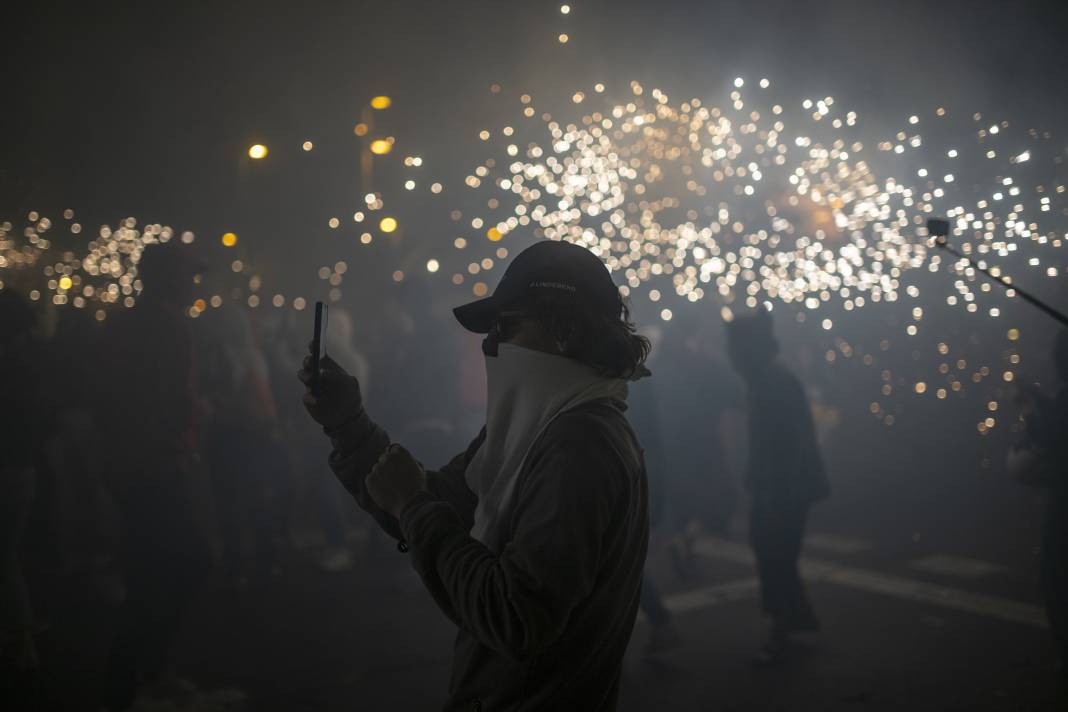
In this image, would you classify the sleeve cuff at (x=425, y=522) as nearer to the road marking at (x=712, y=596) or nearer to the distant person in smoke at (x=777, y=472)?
the distant person in smoke at (x=777, y=472)

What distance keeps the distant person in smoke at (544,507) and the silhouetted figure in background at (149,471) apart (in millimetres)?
2960

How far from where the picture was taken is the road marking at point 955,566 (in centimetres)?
708

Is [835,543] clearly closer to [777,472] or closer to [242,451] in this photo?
[777,472]

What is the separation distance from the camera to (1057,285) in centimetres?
635

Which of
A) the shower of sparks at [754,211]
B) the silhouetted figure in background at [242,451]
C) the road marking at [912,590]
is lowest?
the road marking at [912,590]

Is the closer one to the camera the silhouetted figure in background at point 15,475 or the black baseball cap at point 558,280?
the black baseball cap at point 558,280

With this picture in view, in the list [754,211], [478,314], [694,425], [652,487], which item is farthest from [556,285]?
[754,211]

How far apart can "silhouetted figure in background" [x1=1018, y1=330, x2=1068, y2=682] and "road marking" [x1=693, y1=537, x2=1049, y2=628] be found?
103cm

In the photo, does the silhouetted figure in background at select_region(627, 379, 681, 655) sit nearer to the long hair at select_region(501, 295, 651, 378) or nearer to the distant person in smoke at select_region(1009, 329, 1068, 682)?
the distant person in smoke at select_region(1009, 329, 1068, 682)

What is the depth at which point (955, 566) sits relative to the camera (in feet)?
24.0

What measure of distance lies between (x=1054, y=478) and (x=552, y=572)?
171 inches

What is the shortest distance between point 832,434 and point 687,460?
4.04 meters

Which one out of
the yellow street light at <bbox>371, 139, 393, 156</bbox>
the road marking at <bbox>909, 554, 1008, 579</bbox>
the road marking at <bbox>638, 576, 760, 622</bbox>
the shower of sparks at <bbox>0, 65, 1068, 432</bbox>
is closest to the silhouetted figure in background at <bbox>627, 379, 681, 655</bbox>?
the road marking at <bbox>638, 576, 760, 622</bbox>

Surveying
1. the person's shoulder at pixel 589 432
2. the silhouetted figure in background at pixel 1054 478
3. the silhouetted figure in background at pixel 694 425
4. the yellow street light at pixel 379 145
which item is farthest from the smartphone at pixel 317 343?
the yellow street light at pixel 379 145
